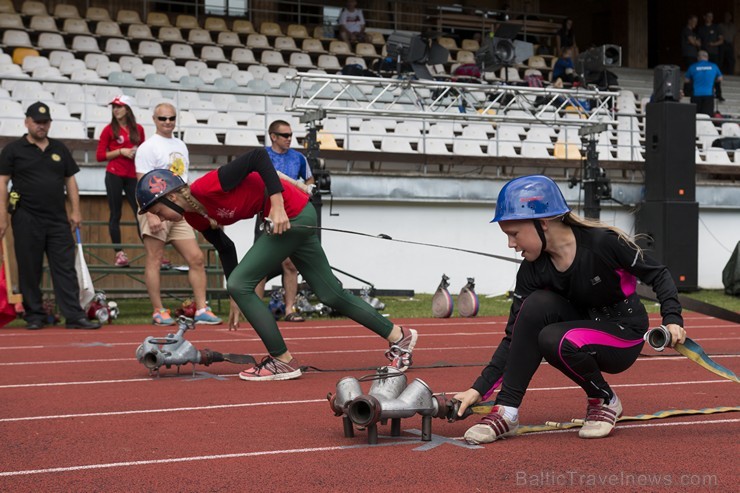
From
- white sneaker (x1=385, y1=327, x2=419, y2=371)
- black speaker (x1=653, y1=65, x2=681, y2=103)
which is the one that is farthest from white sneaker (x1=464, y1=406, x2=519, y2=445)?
black speaker (x1=653, y1=65, x2=681, y2=103)

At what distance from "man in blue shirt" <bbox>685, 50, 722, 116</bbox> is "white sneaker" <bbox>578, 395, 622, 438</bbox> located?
1730 centimetres

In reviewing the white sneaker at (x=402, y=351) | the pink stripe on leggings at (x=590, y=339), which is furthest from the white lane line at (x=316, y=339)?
the pink stripe on leggings at (x=590, y=339)

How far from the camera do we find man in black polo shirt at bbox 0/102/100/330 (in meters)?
10.2

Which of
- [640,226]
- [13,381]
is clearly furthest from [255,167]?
[640,226]

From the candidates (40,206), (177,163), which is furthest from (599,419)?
(40,206)

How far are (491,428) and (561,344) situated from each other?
517mm

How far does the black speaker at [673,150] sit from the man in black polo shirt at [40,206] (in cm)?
979

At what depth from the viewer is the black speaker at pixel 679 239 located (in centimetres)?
1638

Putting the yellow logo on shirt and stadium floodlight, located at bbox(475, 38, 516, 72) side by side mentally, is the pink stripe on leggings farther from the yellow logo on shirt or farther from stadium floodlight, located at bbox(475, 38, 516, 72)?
stadium floodlight, located at bbox(475, 38, 516, 72)

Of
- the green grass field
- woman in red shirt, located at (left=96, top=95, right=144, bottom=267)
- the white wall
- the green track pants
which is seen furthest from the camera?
the white wall

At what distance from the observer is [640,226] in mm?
17156

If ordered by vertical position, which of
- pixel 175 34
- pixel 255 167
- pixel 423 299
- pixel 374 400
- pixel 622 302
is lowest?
pixel 423 299

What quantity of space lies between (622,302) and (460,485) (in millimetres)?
1383

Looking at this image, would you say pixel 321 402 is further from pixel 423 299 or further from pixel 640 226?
pixel 640 226
